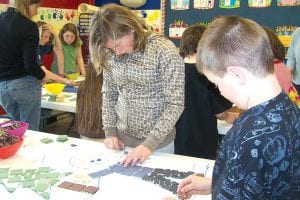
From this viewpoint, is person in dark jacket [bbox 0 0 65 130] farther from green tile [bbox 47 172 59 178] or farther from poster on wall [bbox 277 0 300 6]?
poster on wall [bbox 277 0 300 6]

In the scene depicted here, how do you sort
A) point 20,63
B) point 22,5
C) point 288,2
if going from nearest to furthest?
point 22,5 < point 20,63 < point 288,2

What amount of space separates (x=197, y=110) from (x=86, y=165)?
0.76 meters

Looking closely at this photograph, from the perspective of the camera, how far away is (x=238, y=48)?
76 centimetres

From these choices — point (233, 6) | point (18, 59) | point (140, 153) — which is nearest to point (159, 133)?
point (140, 153)

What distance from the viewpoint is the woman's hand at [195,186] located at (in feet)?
3.77

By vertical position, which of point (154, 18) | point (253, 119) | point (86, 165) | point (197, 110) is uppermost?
point (154, 18)

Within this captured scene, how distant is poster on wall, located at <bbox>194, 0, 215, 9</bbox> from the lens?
14.1 feet

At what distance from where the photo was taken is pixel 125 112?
1.68 metres

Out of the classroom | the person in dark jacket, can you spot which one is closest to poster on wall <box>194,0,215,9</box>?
the classroom

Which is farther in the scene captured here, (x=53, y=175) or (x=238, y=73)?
(x=53, y=175)

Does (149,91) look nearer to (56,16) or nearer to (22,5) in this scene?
(22,5)

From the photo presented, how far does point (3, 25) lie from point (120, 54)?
46.2 inches

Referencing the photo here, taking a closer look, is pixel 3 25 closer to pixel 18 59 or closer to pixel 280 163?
pixel 18 59

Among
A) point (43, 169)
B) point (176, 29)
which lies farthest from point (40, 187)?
point (176, 29)
